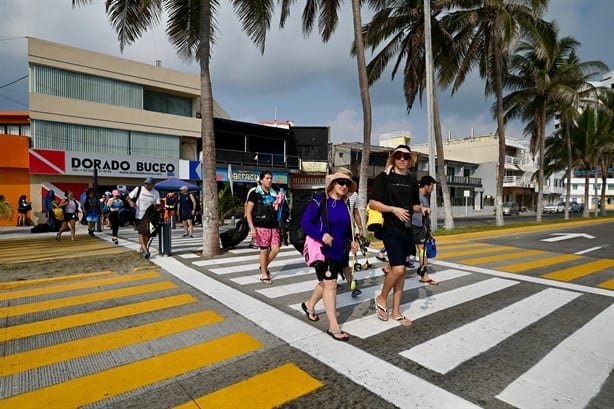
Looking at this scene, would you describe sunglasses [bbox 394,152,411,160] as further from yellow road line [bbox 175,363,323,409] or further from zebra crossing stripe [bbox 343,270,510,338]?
yellow road line [bbox 175,363,323,409]

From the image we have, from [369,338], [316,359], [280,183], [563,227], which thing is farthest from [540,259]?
[280,183]

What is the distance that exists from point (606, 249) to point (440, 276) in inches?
310

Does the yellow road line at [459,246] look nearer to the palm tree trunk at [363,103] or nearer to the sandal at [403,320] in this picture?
the palm tree trunk at [363,103]

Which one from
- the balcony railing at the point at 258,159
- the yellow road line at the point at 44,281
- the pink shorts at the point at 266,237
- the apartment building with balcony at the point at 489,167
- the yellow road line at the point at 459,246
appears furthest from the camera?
the apartment building with balcony at the point at 489,167

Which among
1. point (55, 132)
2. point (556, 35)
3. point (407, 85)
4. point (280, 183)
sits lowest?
point (280, 183)

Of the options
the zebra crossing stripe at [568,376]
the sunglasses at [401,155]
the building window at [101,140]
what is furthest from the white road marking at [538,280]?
the building window at [101,140]

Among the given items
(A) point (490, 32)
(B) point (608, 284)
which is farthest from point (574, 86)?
(B) point (608, 284)

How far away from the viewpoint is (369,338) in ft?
11.2

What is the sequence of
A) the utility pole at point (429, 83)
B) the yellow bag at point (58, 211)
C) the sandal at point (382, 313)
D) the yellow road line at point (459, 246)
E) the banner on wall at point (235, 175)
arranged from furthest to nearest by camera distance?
the banner on wall at point (235, 175), the utility pole at point (429, 83), the yellow bag at point (58, 211), the yellow road line at point (459, 246), the sandal at point (382, 313)

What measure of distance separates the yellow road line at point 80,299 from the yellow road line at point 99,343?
4.44ft

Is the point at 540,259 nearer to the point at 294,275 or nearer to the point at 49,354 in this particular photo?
the point at 294,275

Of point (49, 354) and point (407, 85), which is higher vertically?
point (407, 85)

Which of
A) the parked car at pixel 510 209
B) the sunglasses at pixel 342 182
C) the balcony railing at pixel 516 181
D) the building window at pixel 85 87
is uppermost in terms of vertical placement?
the building window at pixel 85 87

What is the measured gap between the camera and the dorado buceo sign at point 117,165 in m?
19.0
